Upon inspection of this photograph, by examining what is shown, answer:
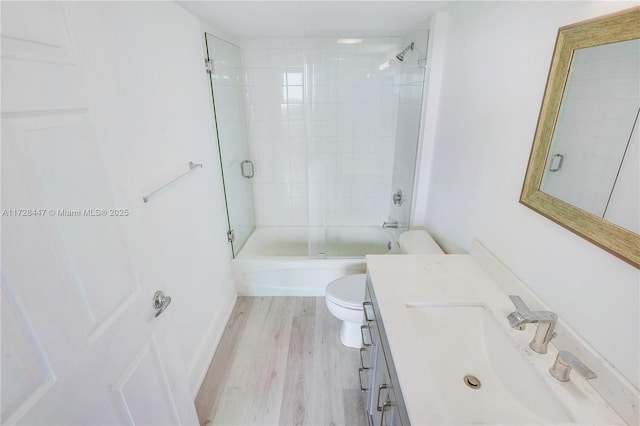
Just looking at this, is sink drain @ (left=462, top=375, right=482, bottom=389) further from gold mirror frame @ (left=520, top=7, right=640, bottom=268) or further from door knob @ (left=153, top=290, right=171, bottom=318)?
door knob @ (left=153, top=290, right=171, bottom=318)

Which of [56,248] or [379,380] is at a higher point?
[56,248]

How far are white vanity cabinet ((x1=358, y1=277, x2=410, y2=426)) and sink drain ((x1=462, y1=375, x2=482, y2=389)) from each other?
26 cm

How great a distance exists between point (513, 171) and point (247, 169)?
2219mm

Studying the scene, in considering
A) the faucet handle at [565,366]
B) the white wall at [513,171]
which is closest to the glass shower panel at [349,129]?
the white wall at [513,171]

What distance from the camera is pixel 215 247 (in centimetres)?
213

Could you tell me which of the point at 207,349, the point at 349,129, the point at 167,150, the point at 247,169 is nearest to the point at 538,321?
the point at 167,150

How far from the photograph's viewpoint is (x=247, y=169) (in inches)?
111

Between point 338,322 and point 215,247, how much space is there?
1094 mm

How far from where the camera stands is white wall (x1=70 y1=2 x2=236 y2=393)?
33.2 inches

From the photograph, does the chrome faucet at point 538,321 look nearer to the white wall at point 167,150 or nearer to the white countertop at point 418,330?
the white countertop at point 418,330

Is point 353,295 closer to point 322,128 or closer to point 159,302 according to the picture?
point 159,302

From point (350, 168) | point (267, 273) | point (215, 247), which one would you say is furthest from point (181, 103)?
point (350, 168)

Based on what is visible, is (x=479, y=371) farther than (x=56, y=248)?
Yes

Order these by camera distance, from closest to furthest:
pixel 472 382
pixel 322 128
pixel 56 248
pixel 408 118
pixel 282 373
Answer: pixel 56 248 → pixel 472 382 → pixel 282 373 → pixel 408 118 → pixel 322 128
